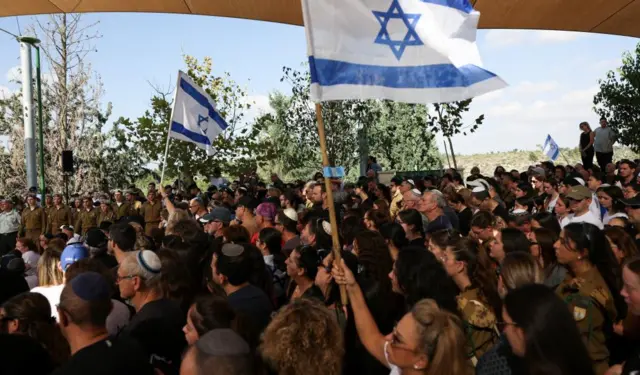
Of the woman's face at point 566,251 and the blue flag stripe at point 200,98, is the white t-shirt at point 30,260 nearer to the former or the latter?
the blue flag stripe at point 200,98

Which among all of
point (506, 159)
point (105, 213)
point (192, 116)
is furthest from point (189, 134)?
point (506, 159)

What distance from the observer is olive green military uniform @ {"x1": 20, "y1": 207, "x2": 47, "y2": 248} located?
53.8 ft

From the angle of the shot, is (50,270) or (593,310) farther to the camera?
(50,270)

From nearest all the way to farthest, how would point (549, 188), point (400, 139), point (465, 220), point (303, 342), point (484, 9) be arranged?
point (303, 342)
point (465, 220)
point (549, 188)
point (484, 9)
point (400, 139)

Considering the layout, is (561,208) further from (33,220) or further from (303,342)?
(33,220)

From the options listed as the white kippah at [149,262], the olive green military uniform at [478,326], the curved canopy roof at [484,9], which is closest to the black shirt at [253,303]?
the white kippah at [149,262]

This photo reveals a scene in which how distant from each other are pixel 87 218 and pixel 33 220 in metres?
1.32

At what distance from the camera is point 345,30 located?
4766mm

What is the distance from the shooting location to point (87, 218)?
17.1m

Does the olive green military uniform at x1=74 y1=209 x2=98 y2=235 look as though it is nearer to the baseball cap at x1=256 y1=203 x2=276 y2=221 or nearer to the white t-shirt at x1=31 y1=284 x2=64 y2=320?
the baseball cap at x1=256 y1=203 x2=276 y2=221

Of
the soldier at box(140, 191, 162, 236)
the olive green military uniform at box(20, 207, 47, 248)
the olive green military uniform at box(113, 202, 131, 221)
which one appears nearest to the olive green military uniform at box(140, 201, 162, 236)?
the soldier at box(140, 191, 162, 236)

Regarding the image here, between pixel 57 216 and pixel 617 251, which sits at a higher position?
pixel 57 216

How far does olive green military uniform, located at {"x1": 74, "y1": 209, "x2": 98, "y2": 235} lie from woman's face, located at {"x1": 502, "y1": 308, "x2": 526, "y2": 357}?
51.3 ft

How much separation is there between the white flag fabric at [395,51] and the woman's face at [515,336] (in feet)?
6.94
